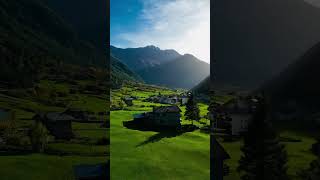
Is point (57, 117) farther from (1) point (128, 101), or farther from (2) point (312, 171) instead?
(1) point (128, 101)

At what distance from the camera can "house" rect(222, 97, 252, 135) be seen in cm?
1069

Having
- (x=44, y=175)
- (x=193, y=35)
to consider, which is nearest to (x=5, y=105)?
(x=44, y=175)

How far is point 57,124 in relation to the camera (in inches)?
422

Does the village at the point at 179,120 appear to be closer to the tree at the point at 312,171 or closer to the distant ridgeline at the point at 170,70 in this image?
the tree at the point at 312,171

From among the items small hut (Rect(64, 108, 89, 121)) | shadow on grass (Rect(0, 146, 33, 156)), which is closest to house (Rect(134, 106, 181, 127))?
small hut (Rect(64, 108, 89, 121))

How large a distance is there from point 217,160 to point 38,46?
6157 mm

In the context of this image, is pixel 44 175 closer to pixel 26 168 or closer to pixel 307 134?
pixel 26 168

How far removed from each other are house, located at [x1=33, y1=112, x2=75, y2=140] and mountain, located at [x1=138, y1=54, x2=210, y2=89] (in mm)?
55942

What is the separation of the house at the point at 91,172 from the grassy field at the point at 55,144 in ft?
0.44

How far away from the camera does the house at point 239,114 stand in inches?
421

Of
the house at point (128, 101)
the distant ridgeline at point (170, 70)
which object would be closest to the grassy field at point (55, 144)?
the house at point (128, 101)

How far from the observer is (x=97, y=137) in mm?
11062

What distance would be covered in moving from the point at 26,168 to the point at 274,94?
7095 mm

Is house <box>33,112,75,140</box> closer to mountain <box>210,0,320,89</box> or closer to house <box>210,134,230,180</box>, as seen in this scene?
house <box>210,134,230,180</box>
